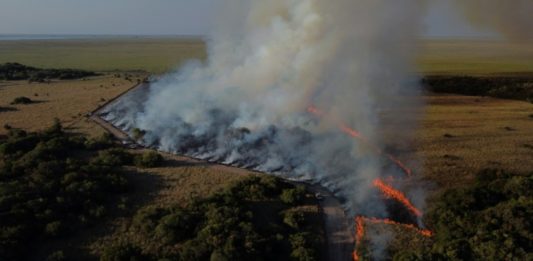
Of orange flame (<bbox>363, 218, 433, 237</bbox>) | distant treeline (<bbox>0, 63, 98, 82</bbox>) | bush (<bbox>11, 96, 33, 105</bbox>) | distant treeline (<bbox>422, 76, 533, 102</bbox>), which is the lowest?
orange flame (<bbox>363, 218, 433, 237</bbox>)

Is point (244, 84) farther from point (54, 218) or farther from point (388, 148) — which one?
point (54, 218)

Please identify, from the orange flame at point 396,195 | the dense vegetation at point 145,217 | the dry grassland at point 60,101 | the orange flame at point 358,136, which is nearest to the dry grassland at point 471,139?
the orange flame at point 358,136

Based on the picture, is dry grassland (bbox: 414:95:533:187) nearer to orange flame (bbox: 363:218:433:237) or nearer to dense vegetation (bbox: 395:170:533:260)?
dense vegetation (bbox: 395:170:533:260)

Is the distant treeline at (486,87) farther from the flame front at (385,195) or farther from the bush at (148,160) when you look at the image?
the bush at (148,160)

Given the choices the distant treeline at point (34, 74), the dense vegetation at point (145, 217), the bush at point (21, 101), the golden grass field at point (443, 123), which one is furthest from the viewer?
the distant treeline at point (34, 74)

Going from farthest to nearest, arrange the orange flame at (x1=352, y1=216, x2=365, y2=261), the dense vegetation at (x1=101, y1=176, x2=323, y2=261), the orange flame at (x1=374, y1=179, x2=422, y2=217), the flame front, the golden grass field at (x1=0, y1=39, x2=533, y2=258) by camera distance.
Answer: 1. the golden grass field at (x1=0, y1=39, x2=533, y2=258)
2. the orange flame at (x1=374, y1=179, x2=422, y2=217)
3. the flame front
4. the orange flame at (x1=352, y1=216, x2=365, y2=261)
5. the dense vegetation at (x1=101, y1=176, x2=323, y2=261)

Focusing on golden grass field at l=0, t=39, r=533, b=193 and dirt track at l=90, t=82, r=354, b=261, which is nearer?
dirt track at l=90, t=82, r=354, b=261

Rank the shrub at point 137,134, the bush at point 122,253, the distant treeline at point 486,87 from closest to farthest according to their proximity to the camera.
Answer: the bush at point 122,253, the shrub at point 137,134, the distant treeline at point 486,87

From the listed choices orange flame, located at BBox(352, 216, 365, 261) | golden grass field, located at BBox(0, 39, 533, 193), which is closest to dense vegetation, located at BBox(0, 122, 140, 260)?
golden grass field, located at BBox(0, 39, 533, 193)
